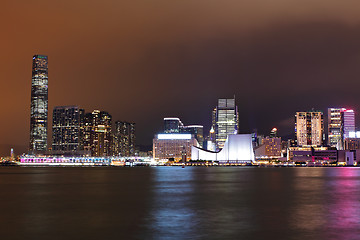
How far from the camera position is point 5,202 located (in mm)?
39344

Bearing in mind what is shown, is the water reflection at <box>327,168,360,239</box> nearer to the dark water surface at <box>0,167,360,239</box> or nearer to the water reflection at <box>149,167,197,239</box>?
the dark water surface at <box>0,167,360,239</box>

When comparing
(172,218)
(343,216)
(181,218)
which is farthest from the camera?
(343,216)

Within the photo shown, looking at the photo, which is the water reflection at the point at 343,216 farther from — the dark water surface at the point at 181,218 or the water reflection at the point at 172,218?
the water reflection at the point at 172,218

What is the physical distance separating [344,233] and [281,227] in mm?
3396

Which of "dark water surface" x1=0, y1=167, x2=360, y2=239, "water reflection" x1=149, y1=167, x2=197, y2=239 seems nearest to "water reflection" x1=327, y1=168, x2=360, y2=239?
"dark water surface" x1=0, y1=167, x2=360, y2=239

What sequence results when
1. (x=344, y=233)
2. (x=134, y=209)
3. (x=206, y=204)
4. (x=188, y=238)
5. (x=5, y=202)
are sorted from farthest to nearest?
(x=5, y=202) → (x=206, y=204) → (x=134, y=209) → (x=344, y=233) → (x=188, y=238)

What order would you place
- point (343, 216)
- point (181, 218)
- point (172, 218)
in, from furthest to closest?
point (343, 216), point (172, 218), point (181, 218)

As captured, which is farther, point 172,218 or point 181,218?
point 172,218

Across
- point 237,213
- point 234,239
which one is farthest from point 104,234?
point 237,213

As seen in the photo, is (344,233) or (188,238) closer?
(188,238)

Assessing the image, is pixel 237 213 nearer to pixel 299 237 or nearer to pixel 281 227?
pixel 281 227

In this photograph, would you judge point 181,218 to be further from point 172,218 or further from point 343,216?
point 343,216

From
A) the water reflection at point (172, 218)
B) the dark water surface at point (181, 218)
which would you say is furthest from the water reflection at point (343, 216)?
the water reflection at point (172, 218)

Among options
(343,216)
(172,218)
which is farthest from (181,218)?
(343,216)
